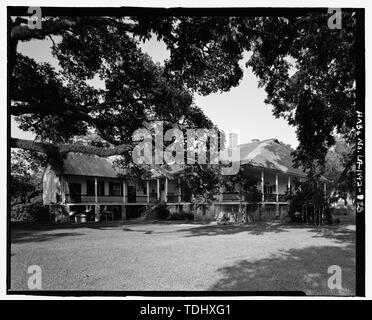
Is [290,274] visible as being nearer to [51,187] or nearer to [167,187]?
[167,187]

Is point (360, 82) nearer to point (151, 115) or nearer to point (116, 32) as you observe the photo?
point (116, 32)

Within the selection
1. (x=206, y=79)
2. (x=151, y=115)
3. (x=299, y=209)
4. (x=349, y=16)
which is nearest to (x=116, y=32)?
(x=206, y=79)

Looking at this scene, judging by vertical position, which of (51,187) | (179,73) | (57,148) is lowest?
(51,187)

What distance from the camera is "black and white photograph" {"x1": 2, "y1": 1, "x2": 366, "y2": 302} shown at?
4.38 metres

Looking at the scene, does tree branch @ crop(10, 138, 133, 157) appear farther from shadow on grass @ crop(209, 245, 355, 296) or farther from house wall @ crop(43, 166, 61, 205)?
shadow on grass @ crop(209, 245, 355, 296)

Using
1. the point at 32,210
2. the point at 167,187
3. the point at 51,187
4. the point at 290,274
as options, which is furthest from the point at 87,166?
the point at 290,274

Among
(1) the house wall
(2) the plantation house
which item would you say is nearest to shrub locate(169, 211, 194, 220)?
(2) the plantation house

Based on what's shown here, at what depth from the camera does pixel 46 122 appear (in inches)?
380

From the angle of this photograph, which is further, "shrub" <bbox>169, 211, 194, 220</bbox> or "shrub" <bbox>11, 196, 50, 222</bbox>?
"shrub" <bbox>169, 211, 194, 220</bbox>

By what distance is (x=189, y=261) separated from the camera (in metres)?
5.85

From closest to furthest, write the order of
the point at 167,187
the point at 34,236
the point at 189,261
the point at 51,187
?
the point at 189,261 → the point at 34,236 → the point at 51,187 → the point at 167,187

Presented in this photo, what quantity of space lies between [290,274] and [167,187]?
10429mm

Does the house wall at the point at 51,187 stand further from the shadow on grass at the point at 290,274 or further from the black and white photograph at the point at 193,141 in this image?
the shadow on grass at the point at 290,274

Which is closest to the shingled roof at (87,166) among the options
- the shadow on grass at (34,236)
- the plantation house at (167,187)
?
the plantation house at (167,187)
